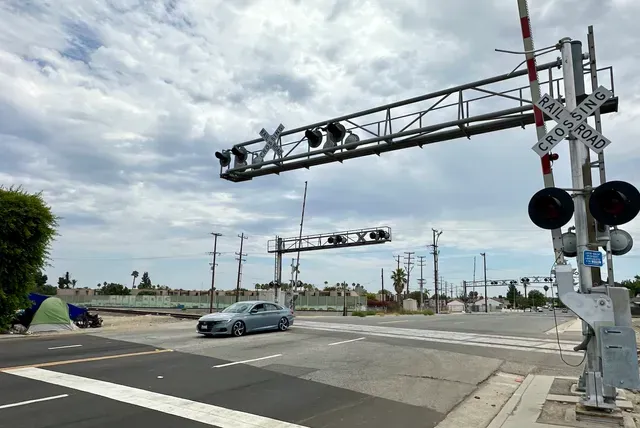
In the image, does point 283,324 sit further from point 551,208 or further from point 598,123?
point 598,123

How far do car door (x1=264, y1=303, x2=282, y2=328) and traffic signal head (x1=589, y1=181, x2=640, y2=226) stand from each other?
52.3ft

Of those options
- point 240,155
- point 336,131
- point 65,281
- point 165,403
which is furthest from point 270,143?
point 65,281

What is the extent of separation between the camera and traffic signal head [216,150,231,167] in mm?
16109

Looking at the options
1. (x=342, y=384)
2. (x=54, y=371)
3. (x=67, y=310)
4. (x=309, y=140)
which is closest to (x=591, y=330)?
(x=342, y=384)

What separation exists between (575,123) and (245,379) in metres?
7.62

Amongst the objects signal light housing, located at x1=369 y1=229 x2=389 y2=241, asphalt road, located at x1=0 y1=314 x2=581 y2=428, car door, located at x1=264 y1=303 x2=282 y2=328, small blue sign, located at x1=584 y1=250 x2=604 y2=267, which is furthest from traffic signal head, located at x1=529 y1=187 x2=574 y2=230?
signal light housing, located at x1=369 y1=229 x2=389 y2=241

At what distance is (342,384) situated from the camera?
374 inches

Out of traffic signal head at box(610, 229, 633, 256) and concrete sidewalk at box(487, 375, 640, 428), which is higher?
traffic signal head at box(610, 229, 633, 256)

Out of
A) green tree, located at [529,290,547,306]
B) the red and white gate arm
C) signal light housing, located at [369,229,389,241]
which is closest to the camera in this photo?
the red and white gate arm

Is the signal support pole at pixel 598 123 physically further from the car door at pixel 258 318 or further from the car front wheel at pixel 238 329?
the car door at pixel 258 318

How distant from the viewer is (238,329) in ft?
61.1

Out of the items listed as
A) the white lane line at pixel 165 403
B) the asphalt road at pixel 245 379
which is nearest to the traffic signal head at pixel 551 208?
the asphalt road at pixel 245 379

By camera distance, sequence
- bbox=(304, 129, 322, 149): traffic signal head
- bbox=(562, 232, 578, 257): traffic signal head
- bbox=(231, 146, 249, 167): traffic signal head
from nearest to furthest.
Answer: bbox=(562, 232, 578, 257): traffic signal head, bbox=(304, 129, 322, 149): traffic signal head, bbox=(231, 146, 249, 167): traffic signal head

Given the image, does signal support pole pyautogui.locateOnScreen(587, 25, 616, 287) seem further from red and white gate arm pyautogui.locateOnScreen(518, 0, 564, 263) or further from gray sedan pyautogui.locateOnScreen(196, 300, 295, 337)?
gray sedan pyautogui.locateOnScreen(196, 300, 295, 337)
